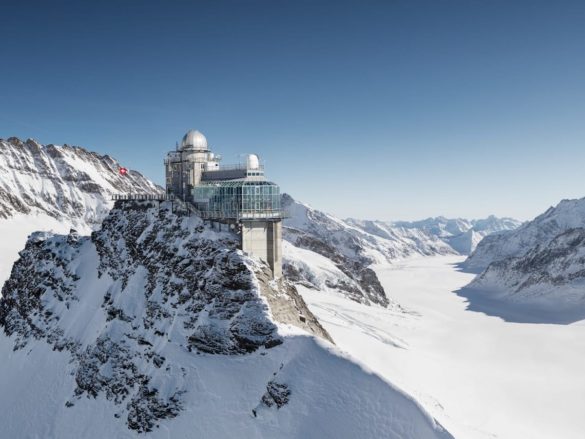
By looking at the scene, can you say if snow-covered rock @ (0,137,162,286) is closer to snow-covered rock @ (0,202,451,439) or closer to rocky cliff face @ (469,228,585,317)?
snow-covered rock @ (0,202,451,439)

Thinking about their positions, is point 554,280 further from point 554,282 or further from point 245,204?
point 245,204

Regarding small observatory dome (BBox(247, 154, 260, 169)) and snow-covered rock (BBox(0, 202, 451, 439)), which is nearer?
snow-covered rock (BBox(0, 202, 451, 439))

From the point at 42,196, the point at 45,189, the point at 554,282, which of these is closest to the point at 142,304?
the point at 42,196

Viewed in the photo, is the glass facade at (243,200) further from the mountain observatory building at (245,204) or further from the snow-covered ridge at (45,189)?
the snow-covered ridge at (45,189)

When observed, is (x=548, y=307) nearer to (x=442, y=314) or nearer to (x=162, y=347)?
(x=442, y=314)

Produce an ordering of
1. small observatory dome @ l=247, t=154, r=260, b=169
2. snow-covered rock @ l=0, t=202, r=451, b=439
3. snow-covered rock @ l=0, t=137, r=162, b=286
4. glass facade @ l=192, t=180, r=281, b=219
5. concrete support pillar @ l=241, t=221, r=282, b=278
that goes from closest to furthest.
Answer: snow-covered rock @ l=0, t=202, r=451, b=439
concrete support pillar @ l=241, t=221, r=282, b=278
glass facade @ l=192, t=180, r=281, b=219
small observatory dome @ l=247, t=154, r=260, b=169
snow-covered rock @ l=0, t=137, r=162, b=286

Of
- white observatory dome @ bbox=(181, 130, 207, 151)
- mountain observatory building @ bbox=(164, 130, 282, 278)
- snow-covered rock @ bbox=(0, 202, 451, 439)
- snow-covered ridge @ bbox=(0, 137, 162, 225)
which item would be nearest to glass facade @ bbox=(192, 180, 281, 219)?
mountain observatory building @ bbox=(164, 130, 282, 278)
